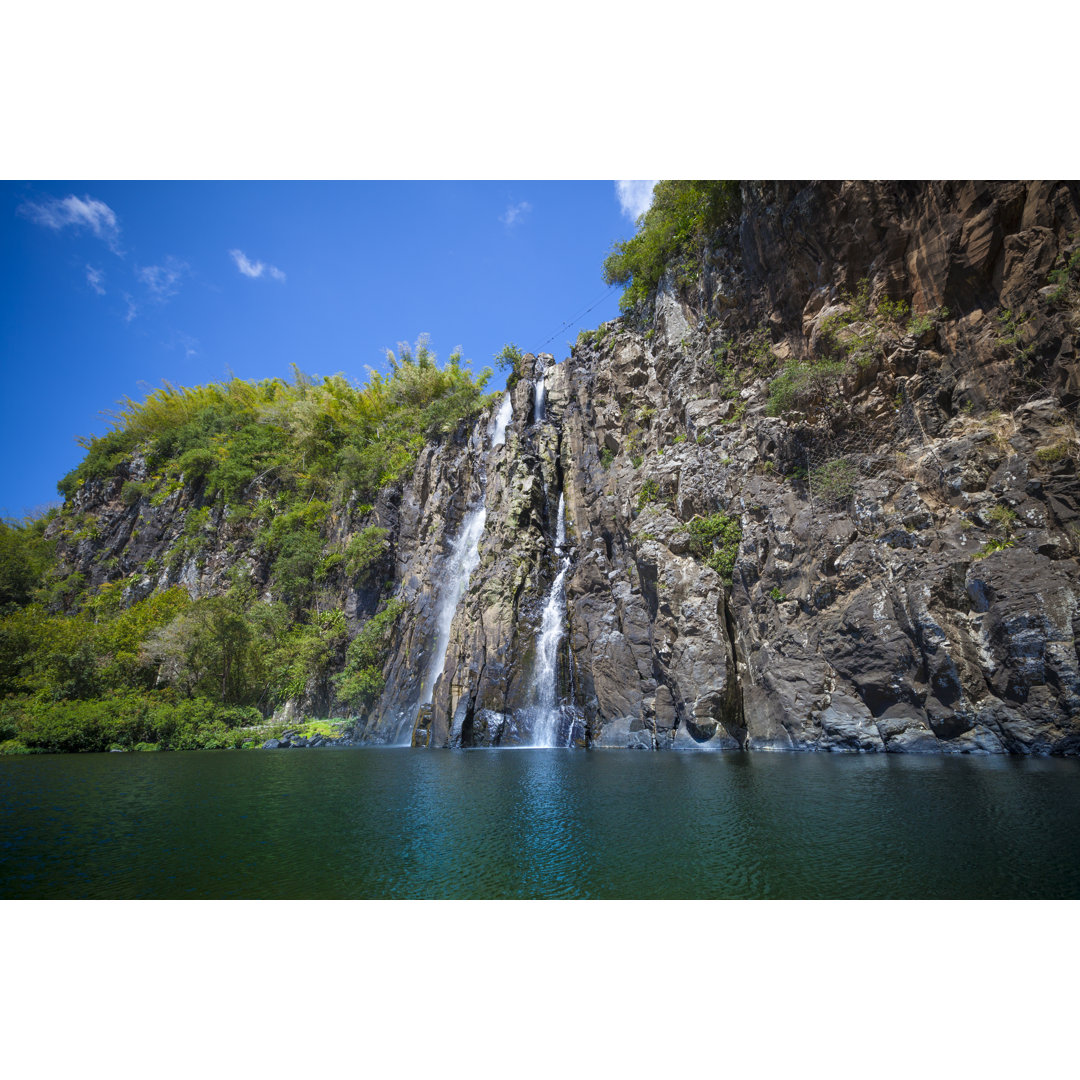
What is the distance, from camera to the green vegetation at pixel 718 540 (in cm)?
1980

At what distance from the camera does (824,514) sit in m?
17.8

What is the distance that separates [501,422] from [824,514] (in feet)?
64.7

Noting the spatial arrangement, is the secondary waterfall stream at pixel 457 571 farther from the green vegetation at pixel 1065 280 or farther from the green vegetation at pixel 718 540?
the green vegetation at pixel 1065 280

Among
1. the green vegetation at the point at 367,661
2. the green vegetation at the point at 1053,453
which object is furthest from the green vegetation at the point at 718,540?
the green vegetation at the point at 367,661

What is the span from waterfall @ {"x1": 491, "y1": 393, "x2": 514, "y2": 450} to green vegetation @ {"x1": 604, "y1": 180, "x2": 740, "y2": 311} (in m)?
8.44

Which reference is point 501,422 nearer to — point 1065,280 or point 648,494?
point 648,494

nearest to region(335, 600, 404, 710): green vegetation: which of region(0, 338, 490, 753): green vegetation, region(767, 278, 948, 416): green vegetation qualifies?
region(0, 338, 490, 753): green vegetation

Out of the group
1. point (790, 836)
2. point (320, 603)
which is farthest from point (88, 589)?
point (790, 836)

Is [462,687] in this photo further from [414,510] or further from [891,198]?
[891,198]

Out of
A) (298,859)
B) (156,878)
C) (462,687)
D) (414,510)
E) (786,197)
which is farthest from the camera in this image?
(414,510)

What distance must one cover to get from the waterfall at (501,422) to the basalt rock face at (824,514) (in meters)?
5.17

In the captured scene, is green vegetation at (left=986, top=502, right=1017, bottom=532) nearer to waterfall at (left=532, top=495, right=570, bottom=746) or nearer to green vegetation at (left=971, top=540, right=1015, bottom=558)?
green vegetation at (left=971, top=540, right=1015, bottom=558)

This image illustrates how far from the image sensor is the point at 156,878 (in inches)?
264

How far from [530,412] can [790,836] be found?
2671 centimetres
